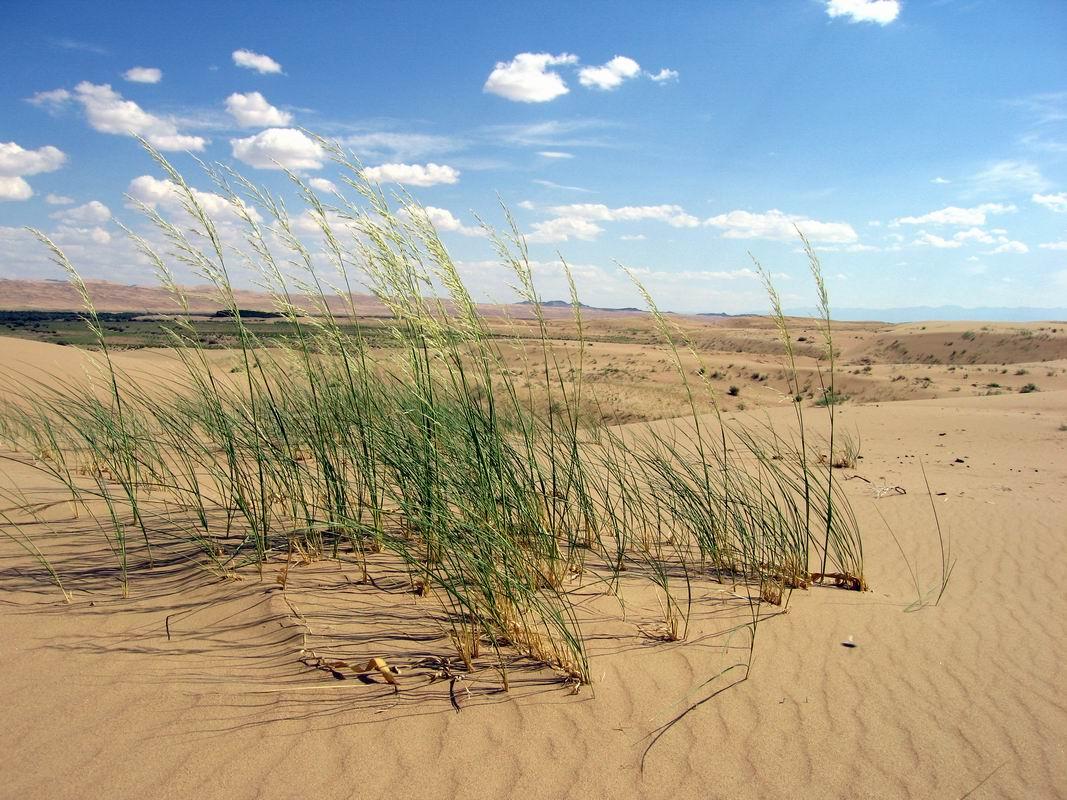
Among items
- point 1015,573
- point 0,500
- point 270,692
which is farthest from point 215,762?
point 1015,573

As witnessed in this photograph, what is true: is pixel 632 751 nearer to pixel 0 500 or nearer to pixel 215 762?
pixel 215 762

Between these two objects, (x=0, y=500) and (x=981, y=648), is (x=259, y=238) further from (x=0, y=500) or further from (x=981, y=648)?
(x=981, y=648)

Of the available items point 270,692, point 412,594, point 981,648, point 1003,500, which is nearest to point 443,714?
point 270,692

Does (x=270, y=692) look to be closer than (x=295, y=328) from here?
Yes

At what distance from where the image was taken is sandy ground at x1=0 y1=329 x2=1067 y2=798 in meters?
2.05

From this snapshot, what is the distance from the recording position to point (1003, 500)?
6.17 metres

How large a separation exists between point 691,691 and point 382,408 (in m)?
2.07

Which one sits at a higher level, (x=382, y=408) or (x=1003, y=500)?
(x=382, y=408)

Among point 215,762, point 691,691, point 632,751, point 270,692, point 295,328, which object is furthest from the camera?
point 295,328

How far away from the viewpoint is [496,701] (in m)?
2.37

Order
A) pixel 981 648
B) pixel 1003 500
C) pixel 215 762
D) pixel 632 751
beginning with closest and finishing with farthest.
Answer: pixel 215 762 < pixel 632 751 < pixel 981 648 < pixel 1003 500

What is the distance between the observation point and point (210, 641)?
267 centimetres

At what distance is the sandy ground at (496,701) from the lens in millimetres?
2051

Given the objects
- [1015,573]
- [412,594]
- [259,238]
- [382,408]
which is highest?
[259,238]
